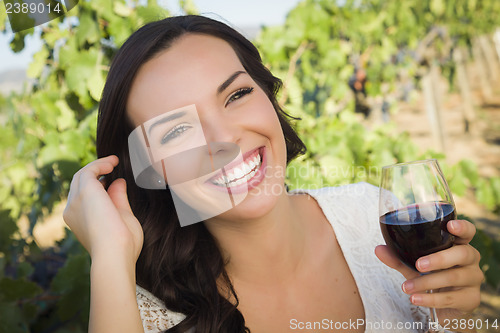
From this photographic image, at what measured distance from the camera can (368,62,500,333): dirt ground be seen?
4.24 metres

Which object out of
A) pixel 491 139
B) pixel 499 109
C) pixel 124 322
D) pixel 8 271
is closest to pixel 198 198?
pixel 124 322

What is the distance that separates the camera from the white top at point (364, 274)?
5.22 feet

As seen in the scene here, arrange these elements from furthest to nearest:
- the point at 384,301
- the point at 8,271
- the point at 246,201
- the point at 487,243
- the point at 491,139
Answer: the point at 491,139 < the point at 487,243 < the point at 8,271 < the point at 384,301 < the point at 246,201

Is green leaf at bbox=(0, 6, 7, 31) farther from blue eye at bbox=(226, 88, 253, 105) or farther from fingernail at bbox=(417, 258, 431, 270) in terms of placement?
fingernail at bbox=(417, 258, 431, 270)

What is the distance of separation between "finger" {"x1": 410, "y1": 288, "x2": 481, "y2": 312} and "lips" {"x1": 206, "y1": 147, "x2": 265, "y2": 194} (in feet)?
2.09

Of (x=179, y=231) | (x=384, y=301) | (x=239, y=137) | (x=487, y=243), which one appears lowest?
(x=487, y=243)

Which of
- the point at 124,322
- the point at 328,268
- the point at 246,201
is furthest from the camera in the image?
the point at 328,268

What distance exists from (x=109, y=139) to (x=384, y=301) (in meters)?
1.23

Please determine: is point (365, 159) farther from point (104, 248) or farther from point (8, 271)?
point (8, 271)

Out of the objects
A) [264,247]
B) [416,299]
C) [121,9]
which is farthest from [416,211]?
[121,9]

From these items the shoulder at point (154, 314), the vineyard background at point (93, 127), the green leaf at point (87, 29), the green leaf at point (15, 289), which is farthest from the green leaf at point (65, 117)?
the shoulder at point (154, 314)

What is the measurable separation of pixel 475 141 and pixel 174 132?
9.36m

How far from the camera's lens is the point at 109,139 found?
172 cm

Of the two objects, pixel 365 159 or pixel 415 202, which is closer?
pixel 415 202
